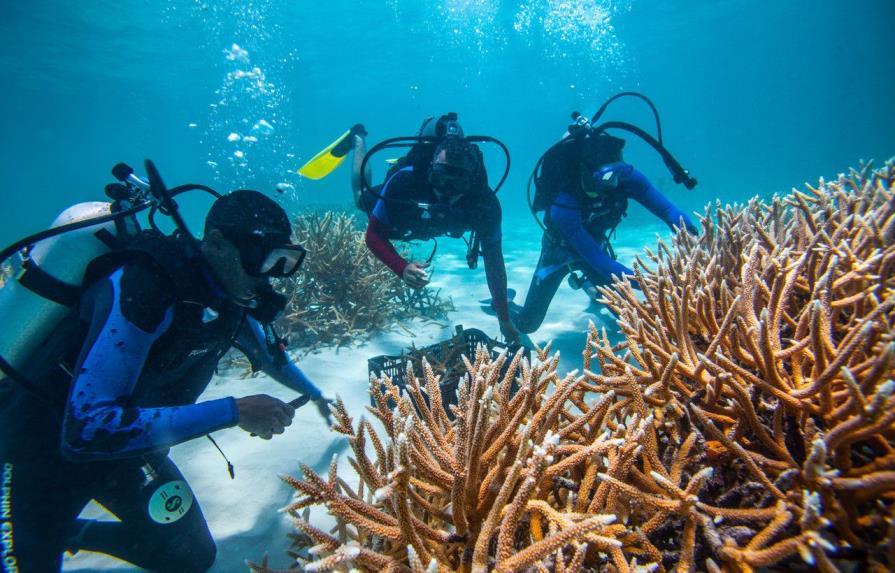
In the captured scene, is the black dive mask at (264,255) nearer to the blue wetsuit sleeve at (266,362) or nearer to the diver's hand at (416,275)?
→ the blue wetsuit sleeve at (266,362)

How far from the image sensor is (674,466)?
138 cm

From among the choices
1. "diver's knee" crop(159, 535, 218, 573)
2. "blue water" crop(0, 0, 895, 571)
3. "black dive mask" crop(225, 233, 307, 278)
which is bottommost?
"diver's knee" crop(159, 535, 218, 573)

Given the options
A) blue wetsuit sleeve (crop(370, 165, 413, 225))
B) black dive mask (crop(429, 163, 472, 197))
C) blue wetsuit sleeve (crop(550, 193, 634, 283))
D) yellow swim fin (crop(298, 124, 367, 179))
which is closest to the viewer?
black dive mask (crop(429, 163, 472, 197))

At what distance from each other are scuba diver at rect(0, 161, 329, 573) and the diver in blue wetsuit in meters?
3.76

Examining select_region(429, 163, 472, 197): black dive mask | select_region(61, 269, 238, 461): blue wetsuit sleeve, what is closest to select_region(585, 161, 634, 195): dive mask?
select_region(429, 163, 472, 197): black dive mask

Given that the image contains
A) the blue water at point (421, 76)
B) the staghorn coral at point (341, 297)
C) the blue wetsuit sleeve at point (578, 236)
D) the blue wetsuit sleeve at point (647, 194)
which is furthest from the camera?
the blue water at point (421, 76)

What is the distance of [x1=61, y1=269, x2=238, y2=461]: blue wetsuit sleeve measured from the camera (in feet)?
6.20

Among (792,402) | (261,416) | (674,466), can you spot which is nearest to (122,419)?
(261,416)

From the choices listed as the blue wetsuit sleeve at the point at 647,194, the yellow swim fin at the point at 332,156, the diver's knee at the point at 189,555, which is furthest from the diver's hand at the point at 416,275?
the yellow swim fin at the point at 332,156

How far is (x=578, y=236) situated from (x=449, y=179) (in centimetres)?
184

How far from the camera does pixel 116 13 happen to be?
79.2ft

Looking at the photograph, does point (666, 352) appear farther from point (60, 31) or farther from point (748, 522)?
point (60, 31)

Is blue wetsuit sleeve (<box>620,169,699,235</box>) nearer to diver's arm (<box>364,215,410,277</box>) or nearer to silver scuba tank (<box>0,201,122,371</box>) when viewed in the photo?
diver's arm (<box>364,215,410,277</box>)

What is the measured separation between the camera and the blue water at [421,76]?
98.8 ft
